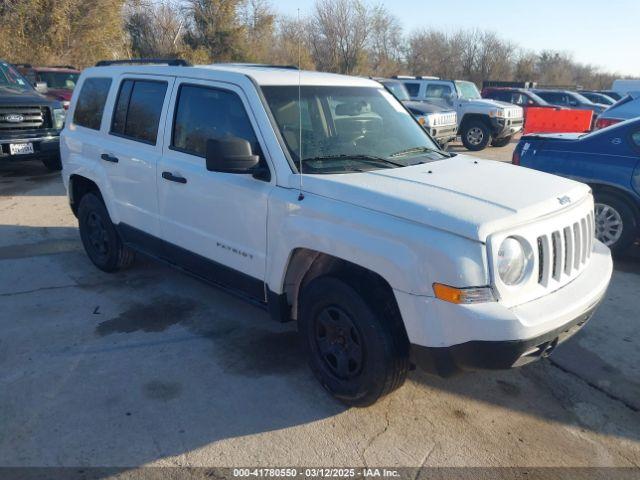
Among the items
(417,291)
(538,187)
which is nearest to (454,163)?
(538,187)

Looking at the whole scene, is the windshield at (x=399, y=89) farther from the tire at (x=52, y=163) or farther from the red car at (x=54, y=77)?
the tire at (x=52, y=163)

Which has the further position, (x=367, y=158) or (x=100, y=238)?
(x=100, y=238)

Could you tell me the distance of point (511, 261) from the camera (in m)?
2.68

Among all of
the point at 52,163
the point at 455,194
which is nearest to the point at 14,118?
the point at 52,163

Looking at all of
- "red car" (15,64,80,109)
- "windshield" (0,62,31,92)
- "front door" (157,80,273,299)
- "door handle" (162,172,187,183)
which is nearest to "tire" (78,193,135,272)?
"front door" (157,80,273,299)

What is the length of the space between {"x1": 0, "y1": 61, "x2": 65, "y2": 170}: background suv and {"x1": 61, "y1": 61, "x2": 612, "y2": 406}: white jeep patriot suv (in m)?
Result: 5.51

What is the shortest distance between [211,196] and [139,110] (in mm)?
1329

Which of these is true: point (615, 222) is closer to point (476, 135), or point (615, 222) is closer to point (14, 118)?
point (14, 118)

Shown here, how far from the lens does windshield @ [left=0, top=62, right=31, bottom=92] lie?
10305 mm

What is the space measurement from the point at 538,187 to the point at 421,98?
1315 centimetres

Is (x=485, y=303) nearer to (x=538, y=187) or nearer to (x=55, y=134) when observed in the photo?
(x=538, y=187)

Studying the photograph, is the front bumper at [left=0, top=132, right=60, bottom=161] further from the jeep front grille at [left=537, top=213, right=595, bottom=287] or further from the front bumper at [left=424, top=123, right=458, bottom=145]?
the jeep front grille at [left=537, top=213, right=595, bottom=287]

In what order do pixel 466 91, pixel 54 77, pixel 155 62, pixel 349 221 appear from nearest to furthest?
pixel 349 221 → pixel 155 62 → pixel 54 77 → pixel 466 91

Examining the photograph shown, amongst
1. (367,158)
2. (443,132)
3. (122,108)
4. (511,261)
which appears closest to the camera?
(511,261)
